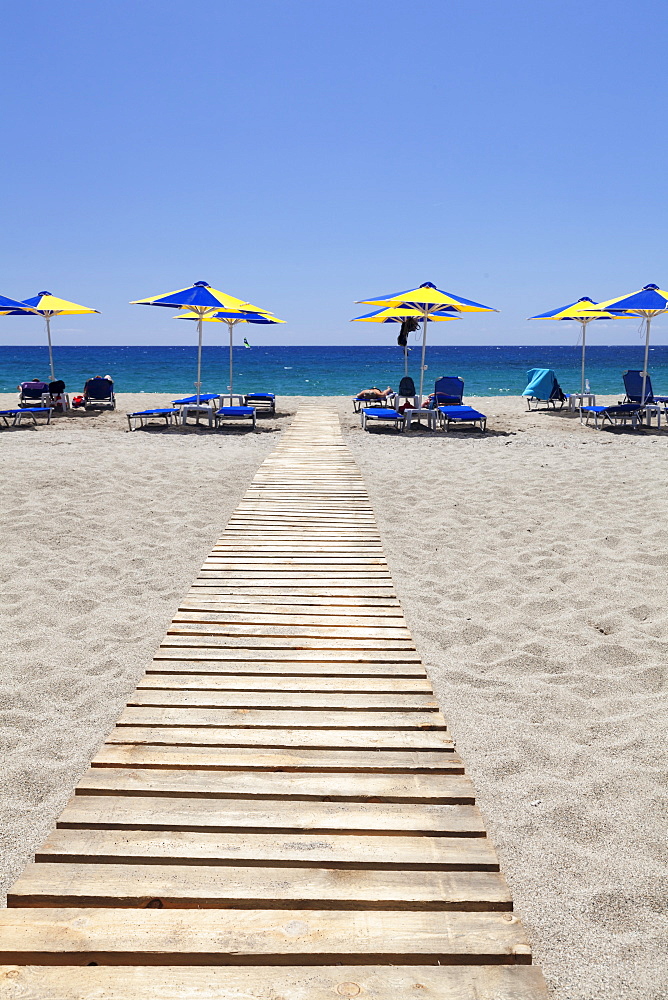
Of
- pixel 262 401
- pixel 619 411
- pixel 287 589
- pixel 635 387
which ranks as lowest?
pixel 287 589

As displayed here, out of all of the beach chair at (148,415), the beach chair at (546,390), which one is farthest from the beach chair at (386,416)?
the beach chair at (546,390)

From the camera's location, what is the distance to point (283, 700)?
9.23ft

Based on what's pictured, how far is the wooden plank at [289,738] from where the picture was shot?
97.5 inches

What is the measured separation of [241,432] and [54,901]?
10852 mm

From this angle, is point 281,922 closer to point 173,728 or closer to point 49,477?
point 173,728

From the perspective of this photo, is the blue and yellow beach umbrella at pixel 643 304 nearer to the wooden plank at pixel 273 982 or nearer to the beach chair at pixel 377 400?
the beach chair at pixel 377 400

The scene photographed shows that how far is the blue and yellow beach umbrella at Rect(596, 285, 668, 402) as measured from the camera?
12711mm

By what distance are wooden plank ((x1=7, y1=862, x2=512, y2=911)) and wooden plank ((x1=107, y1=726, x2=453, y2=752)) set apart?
24.6 inches

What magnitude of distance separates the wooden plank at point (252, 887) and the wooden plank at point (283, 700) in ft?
2.98

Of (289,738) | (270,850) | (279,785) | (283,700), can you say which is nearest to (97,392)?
(283,700)

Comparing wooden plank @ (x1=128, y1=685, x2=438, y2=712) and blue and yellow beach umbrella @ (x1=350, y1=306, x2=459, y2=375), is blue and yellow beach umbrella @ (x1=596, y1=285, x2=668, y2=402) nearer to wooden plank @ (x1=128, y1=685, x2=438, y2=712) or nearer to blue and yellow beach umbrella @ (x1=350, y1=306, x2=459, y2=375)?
blue and yellow beach umbrella @ (x1=350, y1=306, x2=459, y2=375)

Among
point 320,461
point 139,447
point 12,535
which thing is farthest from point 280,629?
point 139,447

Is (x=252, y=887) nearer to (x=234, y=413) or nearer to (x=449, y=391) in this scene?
(x=234, y=413)

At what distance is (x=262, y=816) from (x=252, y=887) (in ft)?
0.99
